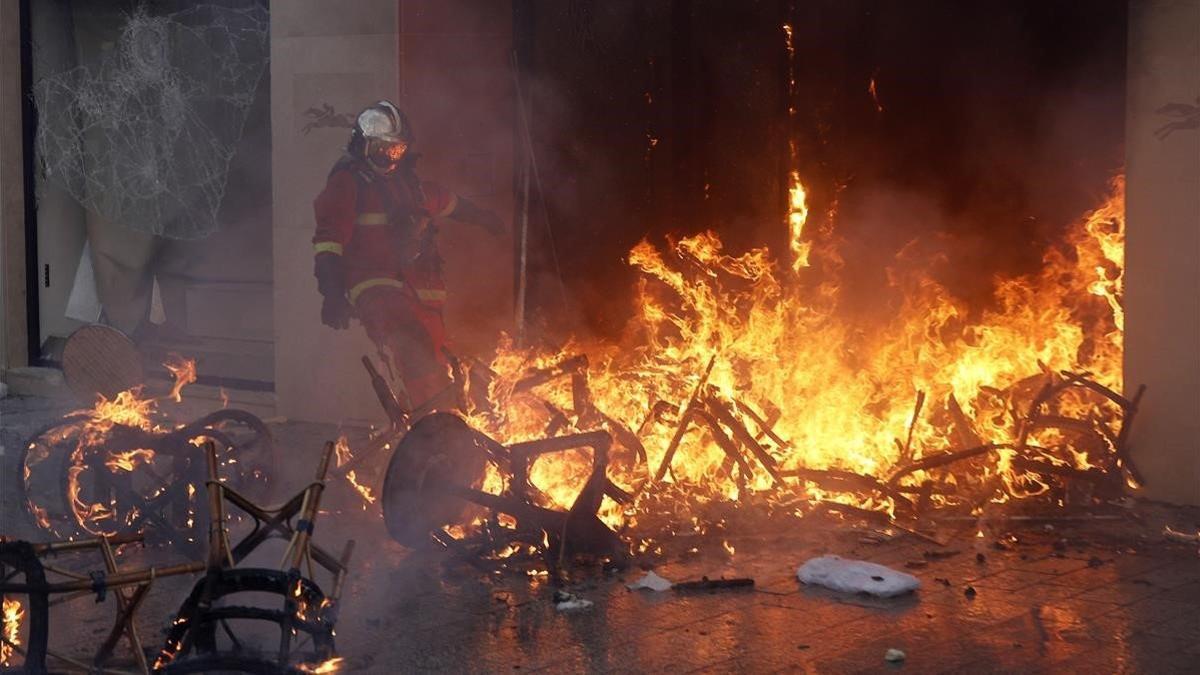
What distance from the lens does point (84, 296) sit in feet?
44.5

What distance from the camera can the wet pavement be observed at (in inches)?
220

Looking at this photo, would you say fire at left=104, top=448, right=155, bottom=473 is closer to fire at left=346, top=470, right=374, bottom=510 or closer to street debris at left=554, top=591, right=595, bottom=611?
fire at left=346, top=470, right=374, bottom=510

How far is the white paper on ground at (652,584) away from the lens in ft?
21.7

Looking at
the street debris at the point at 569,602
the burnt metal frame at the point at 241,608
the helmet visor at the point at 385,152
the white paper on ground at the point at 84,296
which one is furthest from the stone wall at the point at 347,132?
the burnt metal frame at the point at 241,608

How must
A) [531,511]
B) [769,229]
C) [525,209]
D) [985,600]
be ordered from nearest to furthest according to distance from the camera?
1. [985,600]
2. [531,511]
3. [769,229]
4. [525,209]

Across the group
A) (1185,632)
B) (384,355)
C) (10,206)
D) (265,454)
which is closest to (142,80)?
(10,206)

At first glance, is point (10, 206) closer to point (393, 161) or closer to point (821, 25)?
point (393, 161)

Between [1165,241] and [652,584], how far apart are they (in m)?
3.77

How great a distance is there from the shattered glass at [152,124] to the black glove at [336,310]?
164 inches

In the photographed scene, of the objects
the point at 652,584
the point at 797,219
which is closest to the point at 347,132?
the point at 797,219

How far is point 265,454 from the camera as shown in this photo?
26.2 ft

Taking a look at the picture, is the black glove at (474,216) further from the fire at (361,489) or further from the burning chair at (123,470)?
the burning chair at (123,470)

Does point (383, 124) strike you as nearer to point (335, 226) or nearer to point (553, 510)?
point (335, 226)

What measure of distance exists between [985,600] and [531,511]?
220cm
